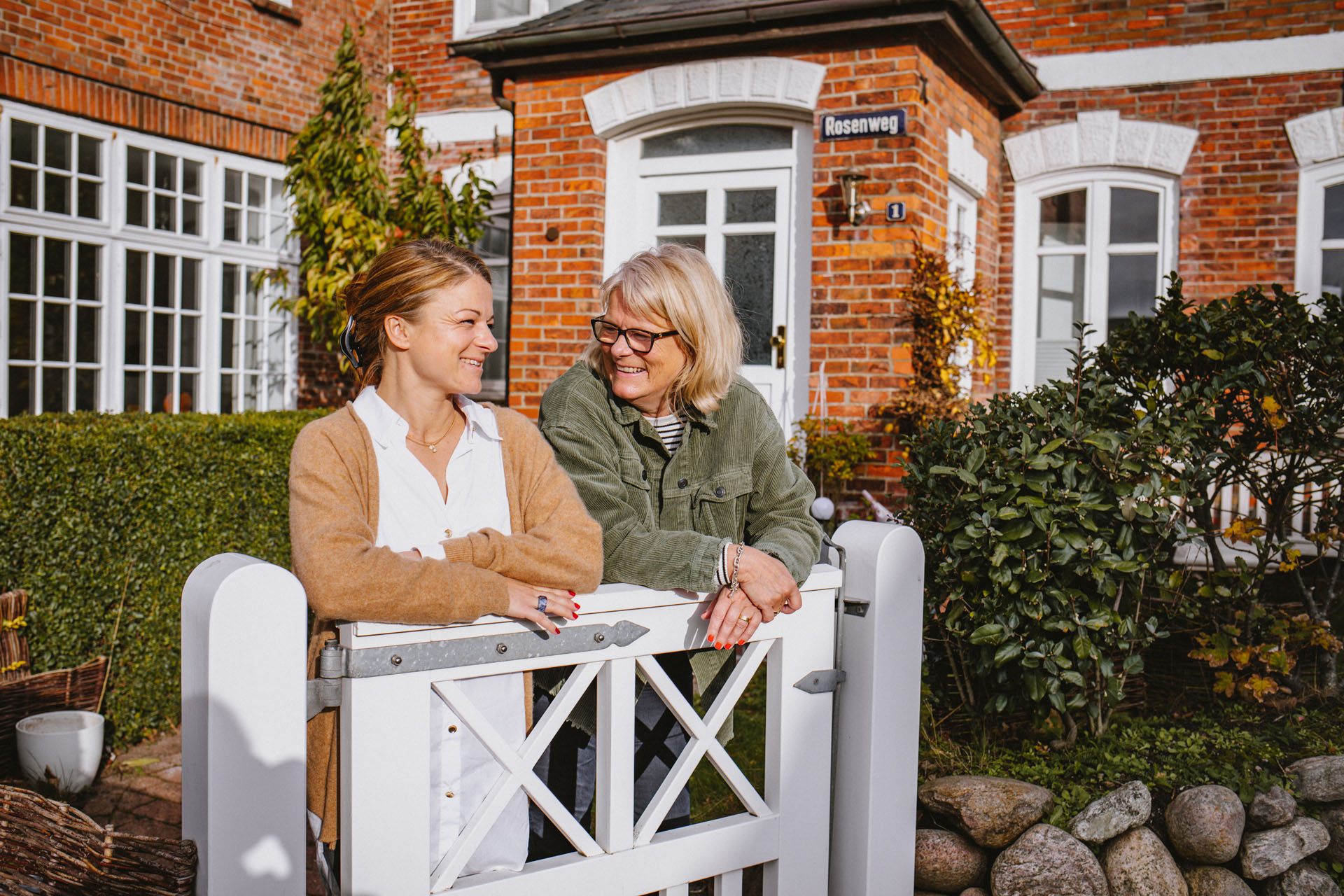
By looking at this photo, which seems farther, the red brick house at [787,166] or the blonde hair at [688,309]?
the red brick house at [787,166]

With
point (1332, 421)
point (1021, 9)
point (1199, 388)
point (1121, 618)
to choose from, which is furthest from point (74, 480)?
point (1021, 9)

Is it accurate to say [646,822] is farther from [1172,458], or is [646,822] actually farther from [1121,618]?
[1172,458]

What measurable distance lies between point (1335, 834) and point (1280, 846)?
0.23m

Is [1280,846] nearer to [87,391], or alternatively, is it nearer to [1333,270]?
[1333,270]

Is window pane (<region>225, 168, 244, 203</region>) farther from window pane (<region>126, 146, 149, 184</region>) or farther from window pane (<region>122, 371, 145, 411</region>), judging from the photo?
window pane (<region>122, 371, 145, 411</region>)

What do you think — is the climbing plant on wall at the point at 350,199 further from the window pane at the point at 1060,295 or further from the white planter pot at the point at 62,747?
the window pane at the point at 1060,295

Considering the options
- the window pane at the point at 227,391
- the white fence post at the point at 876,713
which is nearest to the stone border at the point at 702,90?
the window pane at the point at 227,391

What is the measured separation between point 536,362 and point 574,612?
5.40m

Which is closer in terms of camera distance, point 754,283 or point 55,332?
point 754,283

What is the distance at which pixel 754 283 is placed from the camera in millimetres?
6781

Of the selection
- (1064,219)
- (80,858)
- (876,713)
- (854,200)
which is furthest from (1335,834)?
(1064,219)

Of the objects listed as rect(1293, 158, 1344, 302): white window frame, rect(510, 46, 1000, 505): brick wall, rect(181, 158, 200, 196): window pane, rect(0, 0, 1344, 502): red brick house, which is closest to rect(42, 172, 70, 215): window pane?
rect(0, 0, 1344, 502): red brick house

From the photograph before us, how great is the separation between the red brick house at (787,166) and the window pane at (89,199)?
0.01 metres

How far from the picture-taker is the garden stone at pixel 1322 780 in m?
3.16
